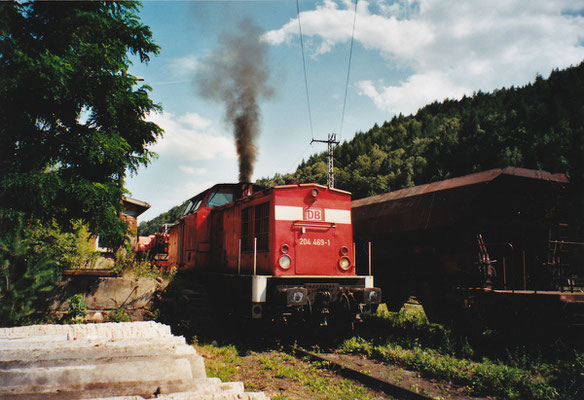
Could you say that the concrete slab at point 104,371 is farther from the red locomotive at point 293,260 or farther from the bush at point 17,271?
the red locomotive at point 293,260

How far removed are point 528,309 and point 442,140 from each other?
184 ft

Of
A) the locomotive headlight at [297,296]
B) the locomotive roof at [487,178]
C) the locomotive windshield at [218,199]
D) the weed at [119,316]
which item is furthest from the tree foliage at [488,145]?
the locomotive headlight at [297,296]

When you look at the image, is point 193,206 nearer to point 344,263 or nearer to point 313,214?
point 313,214

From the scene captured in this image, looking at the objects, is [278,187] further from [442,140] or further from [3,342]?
[442,140]

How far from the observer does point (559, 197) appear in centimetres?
782

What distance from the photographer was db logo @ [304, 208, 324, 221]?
758 cm

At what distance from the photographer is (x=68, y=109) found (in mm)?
6902

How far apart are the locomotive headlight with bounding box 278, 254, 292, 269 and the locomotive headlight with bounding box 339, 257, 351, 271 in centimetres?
112

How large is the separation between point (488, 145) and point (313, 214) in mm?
48506

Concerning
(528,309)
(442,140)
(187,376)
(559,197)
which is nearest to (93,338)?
→ (187,376)

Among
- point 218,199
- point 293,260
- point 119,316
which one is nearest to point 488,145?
point 218,199

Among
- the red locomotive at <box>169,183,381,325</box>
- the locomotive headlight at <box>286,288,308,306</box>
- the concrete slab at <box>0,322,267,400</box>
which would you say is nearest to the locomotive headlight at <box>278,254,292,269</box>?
the red locomotive at <box>169,183,381,325</box>

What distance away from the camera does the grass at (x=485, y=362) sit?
15.3 ft

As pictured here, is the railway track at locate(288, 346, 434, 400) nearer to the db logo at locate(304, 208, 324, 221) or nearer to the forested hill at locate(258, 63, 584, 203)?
the db logo at locate(304, 208, 324, 221)
